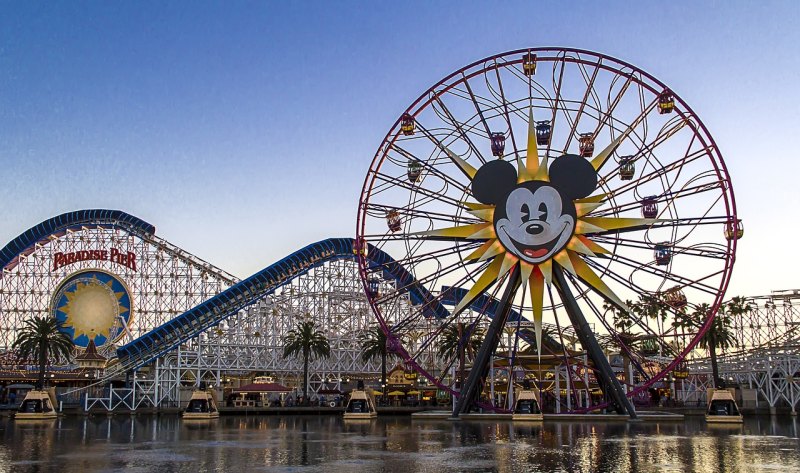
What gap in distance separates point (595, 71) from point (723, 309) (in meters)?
31.2

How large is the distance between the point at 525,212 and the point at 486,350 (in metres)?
7.63

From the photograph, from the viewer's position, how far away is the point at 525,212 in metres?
40.3

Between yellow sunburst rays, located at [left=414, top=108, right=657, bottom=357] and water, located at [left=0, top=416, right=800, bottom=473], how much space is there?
661 cm

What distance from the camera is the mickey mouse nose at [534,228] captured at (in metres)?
39.8

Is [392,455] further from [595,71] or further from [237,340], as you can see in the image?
[237,340]

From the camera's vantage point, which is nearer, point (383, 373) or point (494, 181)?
point (494, 181)

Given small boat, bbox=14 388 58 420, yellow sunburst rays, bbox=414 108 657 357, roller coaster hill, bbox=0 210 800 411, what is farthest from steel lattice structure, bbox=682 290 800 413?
small boat, bbox=14 388 58 420

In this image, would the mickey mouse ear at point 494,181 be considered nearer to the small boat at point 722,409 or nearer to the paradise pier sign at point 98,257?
the small boat at point 722,409

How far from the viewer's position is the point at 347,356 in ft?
229

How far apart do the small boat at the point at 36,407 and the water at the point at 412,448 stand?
9.77 meters

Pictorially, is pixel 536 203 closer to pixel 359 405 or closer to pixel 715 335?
pixel 359 405

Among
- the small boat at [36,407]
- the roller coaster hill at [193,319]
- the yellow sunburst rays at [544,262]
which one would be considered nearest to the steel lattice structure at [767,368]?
the roller coaster hill at [193,319]

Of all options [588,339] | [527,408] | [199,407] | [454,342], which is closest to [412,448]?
[588,339]

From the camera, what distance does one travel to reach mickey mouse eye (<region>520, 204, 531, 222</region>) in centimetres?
4019
